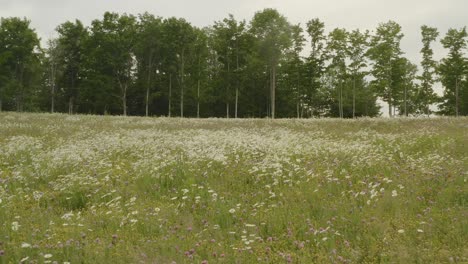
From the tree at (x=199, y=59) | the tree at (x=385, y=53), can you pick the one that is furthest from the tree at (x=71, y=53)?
the tree at (x=385, y=53)

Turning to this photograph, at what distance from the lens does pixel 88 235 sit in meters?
6.86

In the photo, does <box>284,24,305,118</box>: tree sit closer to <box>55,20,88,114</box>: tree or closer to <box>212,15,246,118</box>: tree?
<box>212,15,246,118</box>: tree

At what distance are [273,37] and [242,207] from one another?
4372 centimetres

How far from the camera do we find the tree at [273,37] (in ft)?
160

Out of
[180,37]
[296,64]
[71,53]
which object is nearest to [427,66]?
[296,64]

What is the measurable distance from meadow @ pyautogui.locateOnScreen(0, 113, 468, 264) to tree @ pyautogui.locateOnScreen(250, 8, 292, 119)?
1491 inches

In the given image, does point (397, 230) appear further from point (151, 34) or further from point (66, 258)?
point (151, 34)

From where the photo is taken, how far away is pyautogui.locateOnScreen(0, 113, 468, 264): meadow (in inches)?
232

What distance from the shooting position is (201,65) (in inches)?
2264

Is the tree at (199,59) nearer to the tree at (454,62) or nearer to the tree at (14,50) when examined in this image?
the tree at (14,50)

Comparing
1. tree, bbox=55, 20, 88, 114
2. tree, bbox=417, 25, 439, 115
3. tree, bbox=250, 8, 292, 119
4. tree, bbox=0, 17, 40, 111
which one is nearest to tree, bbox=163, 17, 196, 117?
tree, bbox=250, 8, 292, 119

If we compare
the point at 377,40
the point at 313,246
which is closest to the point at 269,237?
the point at 313,246

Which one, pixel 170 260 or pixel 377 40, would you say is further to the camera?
pixel 377 40

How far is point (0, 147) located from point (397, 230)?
614 inches
